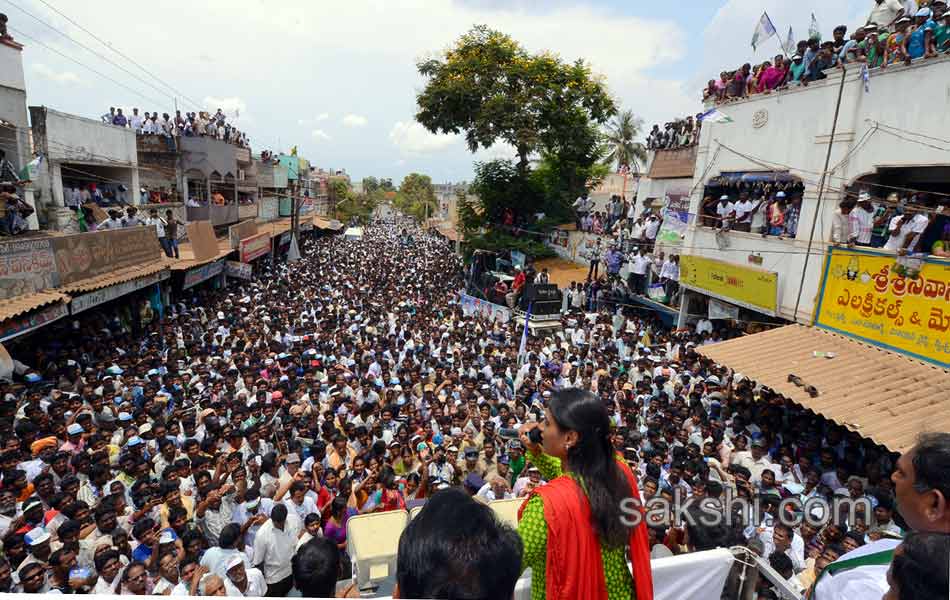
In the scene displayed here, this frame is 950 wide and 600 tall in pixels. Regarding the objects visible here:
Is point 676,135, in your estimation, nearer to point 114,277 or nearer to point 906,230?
point 906,230

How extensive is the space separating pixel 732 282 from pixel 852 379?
507cm

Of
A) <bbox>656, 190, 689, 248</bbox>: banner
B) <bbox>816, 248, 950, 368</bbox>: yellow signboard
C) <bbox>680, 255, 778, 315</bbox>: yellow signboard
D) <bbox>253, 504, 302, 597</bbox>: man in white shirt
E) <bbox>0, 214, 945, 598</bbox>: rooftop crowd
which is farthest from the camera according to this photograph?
<bbox>656, 190, 689, 248</bbox>: banner

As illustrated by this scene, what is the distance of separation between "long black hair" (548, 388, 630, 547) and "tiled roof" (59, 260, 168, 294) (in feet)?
36.2

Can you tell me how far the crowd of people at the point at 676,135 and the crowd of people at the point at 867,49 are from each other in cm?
510

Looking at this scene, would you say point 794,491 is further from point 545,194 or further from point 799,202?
point 545,194

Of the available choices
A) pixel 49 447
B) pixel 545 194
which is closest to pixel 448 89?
pixel 545 194

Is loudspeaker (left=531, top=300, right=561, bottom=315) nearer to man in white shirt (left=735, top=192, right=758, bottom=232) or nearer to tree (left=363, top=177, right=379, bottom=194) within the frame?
man in white shirt (left=735, top=192, right=758, bottom=232)

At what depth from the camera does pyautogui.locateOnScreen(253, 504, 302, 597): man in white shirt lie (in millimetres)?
4430

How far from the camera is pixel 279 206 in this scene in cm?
3841

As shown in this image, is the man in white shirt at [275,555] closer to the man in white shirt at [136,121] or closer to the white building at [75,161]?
the white building at [75,161]

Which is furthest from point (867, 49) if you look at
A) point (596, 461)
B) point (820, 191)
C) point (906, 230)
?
point (596, 461)

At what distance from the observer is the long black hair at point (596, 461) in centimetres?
172

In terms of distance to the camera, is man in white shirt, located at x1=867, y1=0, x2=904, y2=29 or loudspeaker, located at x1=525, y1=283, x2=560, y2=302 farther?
loudspeaker, located at x1=525, y1=283, x2=560, y2=302

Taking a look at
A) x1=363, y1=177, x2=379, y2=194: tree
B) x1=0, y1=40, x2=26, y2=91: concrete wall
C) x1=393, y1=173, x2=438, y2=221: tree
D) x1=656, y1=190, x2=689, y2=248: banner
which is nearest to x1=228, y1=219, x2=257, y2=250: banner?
x1=0, y1=40, x2=26, y2=91: concrete wall
